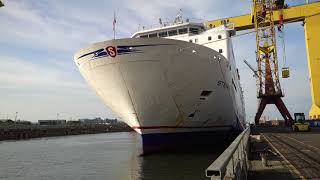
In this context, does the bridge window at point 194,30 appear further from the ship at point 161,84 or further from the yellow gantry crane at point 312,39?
the yellow gantry crane at point 312,39

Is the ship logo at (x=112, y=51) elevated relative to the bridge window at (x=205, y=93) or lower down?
elevated

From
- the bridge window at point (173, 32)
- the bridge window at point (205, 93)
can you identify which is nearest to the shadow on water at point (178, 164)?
the bridge window at point (205, 93)

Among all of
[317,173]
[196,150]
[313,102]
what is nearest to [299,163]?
[317,173]

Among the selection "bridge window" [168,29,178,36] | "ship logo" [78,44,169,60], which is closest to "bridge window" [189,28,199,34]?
"bridge window" [168,29,178,36]

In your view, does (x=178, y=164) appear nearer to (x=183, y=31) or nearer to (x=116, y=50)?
(x=116, y=50)

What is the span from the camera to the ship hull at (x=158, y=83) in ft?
60.7

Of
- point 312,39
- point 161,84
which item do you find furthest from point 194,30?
point 312,39

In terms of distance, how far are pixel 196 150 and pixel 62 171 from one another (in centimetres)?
847

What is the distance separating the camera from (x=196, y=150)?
→ 22.5m

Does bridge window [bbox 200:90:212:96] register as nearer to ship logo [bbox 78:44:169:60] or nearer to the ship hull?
the ship hull

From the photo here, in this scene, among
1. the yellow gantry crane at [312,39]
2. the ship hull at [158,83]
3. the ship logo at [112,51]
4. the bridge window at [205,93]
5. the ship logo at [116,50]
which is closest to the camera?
the ship logo at [116,50]

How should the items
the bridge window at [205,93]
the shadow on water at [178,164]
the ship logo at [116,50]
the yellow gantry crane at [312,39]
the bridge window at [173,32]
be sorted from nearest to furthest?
the shadow on water at [178,164], the ship logo at [116,50], the bridge window at [205,93], the bridge window at [173,32], the yellow gantry crane at [312,39]

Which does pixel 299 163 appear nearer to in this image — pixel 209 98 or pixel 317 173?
pixel 317 173

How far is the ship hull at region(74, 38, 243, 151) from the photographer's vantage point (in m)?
18.5
